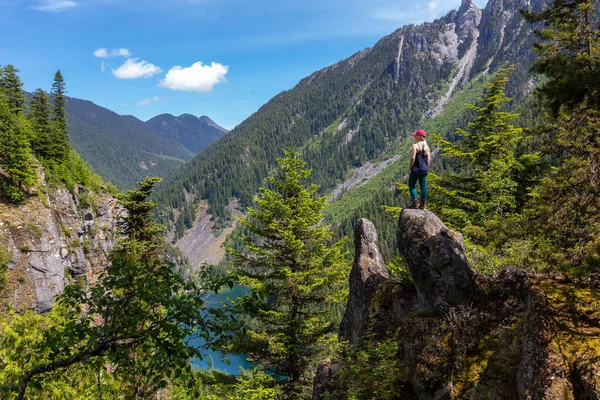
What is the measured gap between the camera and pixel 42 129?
143 feet

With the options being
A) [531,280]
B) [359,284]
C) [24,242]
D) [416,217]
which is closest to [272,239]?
[359,284]

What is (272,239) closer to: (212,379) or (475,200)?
(212,379)

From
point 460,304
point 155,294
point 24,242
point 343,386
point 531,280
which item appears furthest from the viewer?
point 24,242

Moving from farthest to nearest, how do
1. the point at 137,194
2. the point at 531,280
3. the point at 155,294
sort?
the point at 137,194 → the point at 531,280 → the point at 155,294

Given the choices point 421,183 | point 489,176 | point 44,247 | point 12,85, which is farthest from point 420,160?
point 12,85

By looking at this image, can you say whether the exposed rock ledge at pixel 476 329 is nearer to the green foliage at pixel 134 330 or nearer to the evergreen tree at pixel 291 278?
the evergreen tree at pixel 291 278

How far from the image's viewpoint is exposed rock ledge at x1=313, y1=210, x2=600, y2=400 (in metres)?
4.97

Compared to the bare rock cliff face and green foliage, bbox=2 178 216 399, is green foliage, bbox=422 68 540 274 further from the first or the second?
the bare rock cliff face

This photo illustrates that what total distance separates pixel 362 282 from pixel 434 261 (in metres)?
4.73

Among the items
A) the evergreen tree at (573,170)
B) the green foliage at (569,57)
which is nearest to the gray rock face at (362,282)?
the evergreen tree at (573,170)

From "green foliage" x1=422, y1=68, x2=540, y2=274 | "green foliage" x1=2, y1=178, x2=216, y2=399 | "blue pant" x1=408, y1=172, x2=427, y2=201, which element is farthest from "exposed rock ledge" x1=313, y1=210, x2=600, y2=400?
"green foliage" x1=422, y1=68, x2=540, y2=274

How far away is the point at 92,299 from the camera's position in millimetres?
4496

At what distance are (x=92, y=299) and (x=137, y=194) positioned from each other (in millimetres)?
16291

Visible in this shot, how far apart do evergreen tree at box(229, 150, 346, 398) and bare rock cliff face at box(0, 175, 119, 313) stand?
13.1 meters
